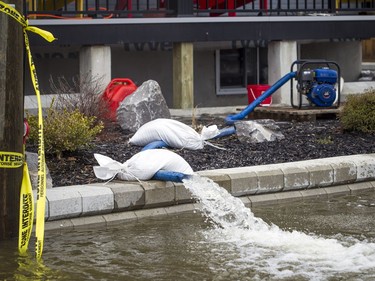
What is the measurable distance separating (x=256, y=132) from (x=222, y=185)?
97.3 inches

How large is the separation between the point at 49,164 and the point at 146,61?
32.4 feet

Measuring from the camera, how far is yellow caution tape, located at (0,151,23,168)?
325 inches

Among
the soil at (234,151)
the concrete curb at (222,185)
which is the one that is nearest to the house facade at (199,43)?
the soil at (234,151)

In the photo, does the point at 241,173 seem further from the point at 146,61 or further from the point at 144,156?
the point at 146,61

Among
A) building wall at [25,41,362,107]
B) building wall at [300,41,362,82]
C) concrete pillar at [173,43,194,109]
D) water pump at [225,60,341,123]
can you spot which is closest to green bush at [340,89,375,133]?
water pump at [225,60,341,123]

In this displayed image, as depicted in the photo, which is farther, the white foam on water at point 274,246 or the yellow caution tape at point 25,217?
the yellow caution tape at point 25,217

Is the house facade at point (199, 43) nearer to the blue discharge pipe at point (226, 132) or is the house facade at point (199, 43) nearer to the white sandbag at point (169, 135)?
the blue discharge pipe at point (226, 132)

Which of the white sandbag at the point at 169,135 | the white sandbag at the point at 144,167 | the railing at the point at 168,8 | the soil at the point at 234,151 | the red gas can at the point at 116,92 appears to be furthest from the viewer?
the railing at the point at 168,8

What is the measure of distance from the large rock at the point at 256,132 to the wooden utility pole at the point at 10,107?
468 cm

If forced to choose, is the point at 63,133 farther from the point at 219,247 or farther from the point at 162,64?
the point at 162,64

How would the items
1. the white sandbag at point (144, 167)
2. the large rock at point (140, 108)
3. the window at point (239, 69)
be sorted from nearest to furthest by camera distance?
the white sandbag at point (144, 167) → the large rock at point (140, 108) → the window at point (239, 69)

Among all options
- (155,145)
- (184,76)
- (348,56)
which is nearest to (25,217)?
(155,145)

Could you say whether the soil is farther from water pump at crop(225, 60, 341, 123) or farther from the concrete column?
the concrete column

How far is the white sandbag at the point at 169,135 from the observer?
11961 millimetres
